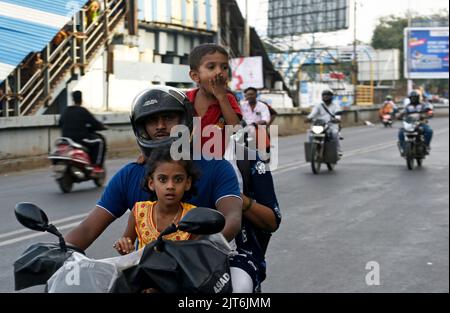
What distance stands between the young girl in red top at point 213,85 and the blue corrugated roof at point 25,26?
62 cm

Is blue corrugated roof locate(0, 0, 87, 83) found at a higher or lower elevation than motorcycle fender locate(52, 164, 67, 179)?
higher

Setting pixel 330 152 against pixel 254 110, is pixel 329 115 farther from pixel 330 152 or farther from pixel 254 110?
pixel 254 110

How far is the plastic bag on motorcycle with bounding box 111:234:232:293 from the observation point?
1.75 meters

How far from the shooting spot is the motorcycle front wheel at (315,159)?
46.9 ft

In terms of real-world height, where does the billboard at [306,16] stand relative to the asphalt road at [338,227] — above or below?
above

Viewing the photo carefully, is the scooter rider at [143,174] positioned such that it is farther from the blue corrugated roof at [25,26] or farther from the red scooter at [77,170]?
the red scooter at [77,170]

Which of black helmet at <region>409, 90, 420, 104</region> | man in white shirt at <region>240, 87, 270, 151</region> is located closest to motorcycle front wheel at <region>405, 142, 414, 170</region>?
black helmet at <region>409, 90, 420, 104</region>

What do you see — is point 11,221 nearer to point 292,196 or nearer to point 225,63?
point 225,63

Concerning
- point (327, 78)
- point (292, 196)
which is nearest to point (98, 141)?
point (292, 196)

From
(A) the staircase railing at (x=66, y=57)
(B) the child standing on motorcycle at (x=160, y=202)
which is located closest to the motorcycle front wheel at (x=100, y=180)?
(A) the staircase railing at (x=66, y=57)

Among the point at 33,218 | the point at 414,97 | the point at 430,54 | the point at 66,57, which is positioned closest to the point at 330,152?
the point at 414,97

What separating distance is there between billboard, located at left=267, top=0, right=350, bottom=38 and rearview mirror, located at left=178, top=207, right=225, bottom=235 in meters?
0.64

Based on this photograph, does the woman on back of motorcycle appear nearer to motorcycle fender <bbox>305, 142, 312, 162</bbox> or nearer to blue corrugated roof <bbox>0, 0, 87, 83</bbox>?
blue corrugated roof <bbox>0, 0, 87, 83</bbox>

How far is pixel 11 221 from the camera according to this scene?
8.82ft
